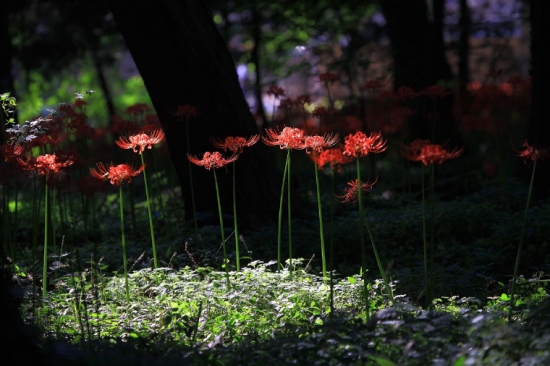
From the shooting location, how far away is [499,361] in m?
2.85

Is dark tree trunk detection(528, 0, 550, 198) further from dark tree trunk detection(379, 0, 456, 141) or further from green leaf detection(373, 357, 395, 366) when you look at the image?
green leaf detection(373, 357, 395, 366)

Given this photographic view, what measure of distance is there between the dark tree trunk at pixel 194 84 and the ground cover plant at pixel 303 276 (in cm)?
32

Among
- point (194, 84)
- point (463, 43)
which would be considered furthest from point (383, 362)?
point (463, 43)

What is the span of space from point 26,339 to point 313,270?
2928 millimetres

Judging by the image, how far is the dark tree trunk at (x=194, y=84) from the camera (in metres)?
6.23

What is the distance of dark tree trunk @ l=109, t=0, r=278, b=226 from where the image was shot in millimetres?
6230

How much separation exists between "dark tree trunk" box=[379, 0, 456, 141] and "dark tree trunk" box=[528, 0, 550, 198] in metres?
2.17

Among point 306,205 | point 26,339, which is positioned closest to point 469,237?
point 306,205

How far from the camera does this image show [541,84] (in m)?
6.46

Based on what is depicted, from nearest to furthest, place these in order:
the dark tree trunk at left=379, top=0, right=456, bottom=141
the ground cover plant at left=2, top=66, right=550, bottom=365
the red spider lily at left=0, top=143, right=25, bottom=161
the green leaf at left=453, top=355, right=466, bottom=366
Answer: the green leaf at left=453, top=355, right=466, bottom=366, the ground cover plant at left=2, top=66, right=550, bottom=365, the red spider lily at left=0, top=143, right=25, bottom=161, the dark tree trunk at left=379, top=0, right=456, bottom=141

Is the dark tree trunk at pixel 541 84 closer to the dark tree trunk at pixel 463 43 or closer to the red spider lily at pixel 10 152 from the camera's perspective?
the dark tree trunk at pixel 463 43

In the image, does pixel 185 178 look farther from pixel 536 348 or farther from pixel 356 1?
pixel 356 1

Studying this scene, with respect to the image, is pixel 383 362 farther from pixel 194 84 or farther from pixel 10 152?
pixel 194 84

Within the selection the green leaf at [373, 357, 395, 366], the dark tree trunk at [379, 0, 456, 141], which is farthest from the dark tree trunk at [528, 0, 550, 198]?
the green leaf at [373, 357, 395, 366]
